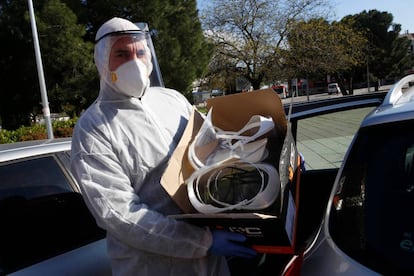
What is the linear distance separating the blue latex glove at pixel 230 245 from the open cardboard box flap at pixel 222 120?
138mm

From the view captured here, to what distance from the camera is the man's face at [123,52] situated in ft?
6.10

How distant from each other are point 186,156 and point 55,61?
51.8 ft

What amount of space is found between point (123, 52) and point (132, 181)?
21.4 inches

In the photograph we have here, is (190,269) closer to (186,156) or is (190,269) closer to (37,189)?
(186,156)

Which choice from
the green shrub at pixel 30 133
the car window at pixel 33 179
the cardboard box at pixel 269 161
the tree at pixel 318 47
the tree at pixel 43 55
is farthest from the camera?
the tree at pixel 318 47

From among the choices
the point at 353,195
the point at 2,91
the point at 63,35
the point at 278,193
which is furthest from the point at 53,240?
the point at 2,91

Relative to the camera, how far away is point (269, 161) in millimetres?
1722

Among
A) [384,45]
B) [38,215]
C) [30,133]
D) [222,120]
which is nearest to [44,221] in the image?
[38,215]

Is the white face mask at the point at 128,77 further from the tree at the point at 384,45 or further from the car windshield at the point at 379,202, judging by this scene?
the tree at the point at 384,45

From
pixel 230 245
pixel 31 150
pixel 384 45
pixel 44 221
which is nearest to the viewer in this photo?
pixel 230 245

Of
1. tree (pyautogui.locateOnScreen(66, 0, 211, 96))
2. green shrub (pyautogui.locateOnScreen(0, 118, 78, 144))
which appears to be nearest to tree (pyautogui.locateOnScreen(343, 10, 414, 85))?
tree (pyautogui.locateOnScreen(66, 0, 211, 96))

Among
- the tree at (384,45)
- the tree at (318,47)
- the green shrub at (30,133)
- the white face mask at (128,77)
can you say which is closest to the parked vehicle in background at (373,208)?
the white face mask at (128,77)

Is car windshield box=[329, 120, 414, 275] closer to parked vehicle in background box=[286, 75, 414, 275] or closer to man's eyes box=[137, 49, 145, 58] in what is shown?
parked vehicle in background box=[286, 75, 414, 275]

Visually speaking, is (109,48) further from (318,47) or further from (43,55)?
(318,47)
